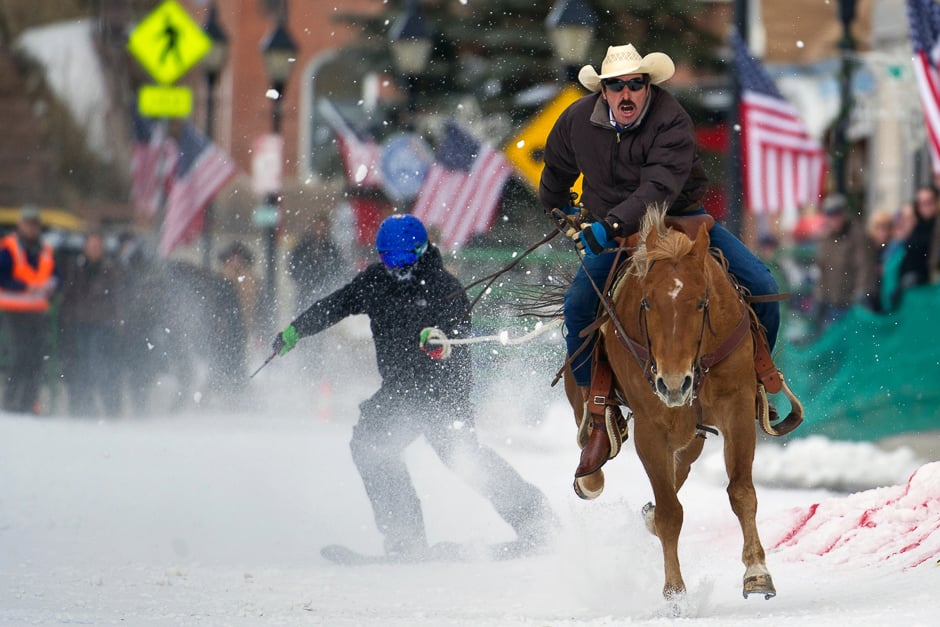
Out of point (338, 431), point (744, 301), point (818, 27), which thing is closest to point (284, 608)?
point (744, 301)

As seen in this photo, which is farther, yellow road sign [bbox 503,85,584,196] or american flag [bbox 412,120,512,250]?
american flag [bbox 412,120,512,250]

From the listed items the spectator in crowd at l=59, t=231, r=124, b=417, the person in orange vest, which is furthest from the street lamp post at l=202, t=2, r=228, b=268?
the person in orange vest

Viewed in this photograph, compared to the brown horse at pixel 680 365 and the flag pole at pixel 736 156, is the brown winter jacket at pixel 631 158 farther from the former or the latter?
the flag pole at pixel 736 156

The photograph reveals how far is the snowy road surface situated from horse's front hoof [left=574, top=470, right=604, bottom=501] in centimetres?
36

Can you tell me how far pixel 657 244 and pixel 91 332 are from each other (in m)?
12.4

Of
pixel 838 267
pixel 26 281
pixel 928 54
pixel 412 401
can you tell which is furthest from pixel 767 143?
pixel 412 401

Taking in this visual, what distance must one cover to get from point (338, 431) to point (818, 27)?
24.3 metres

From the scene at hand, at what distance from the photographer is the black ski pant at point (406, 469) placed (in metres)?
Result: 10.8

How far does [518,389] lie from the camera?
13094 mm

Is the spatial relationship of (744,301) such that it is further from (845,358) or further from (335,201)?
(335,201)

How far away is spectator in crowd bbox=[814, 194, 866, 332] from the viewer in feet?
53.4

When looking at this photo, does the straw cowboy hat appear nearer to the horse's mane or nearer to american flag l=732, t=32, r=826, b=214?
the horse's mane

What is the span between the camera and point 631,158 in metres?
8.51

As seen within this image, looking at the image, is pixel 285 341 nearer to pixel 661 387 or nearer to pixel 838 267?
pixel 661 387
